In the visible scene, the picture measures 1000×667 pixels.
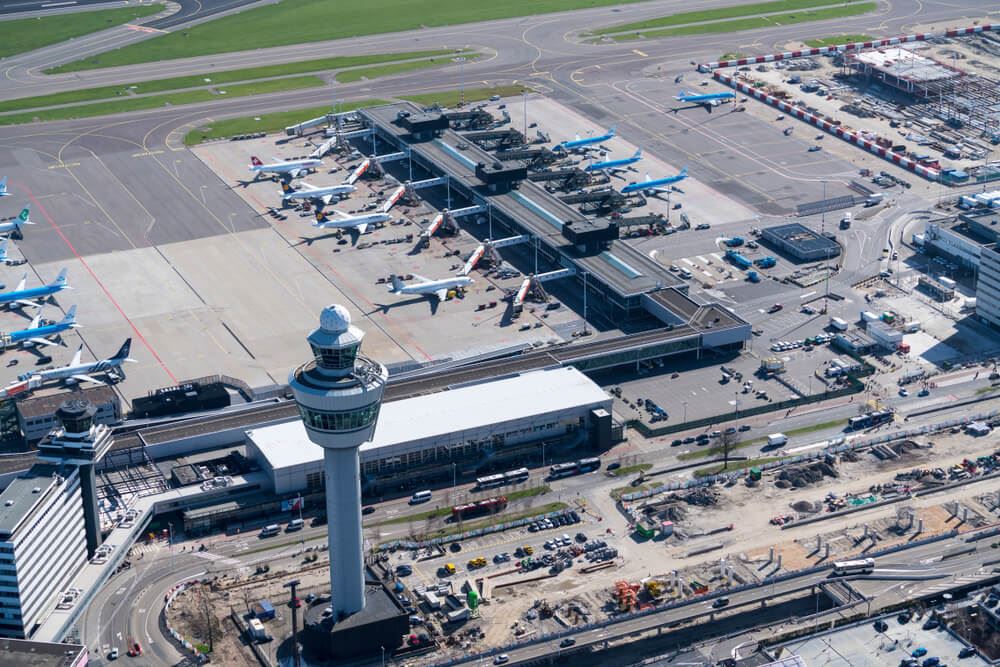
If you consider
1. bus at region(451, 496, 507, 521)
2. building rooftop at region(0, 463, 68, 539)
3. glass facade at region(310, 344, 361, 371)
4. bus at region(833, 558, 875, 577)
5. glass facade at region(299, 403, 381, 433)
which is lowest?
bus at region(451, 496, 507, 521)

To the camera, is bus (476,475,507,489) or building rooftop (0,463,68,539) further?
bus (476,475,507,489)

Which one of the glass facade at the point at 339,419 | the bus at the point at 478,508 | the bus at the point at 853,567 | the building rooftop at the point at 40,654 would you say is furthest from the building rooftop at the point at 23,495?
the bus at the point at 853,567

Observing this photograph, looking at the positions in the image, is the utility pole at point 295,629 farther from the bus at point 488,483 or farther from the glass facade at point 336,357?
the bus at point 488,483

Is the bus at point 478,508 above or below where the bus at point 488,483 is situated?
above

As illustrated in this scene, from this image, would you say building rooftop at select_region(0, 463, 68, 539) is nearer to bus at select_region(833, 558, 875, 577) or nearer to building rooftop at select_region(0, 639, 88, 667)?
building rooftop at select_region(0, 639, 88, 667)

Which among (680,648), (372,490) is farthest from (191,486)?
(680,648)

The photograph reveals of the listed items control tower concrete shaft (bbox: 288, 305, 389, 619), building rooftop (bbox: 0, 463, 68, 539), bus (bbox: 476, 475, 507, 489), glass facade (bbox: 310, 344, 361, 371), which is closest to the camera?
control tower concrete shaft (bbox: 288, 305, 389, 619)

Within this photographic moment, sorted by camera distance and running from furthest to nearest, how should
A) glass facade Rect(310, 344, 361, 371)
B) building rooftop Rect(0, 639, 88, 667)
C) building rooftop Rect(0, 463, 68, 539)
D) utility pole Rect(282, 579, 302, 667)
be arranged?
1. building rooftop Rect(0, 463, 68, 539)
2. utility pole Rect(282, 579, 302, 667)
3. glass facade Rect(310, 344, 361, 371)
4. building rooftop Rect(0, 639, 88, 667)

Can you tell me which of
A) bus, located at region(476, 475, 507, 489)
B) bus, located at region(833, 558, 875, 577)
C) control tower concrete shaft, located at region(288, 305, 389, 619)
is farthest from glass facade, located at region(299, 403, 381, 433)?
bus, located at region(833, 558, 875, 577)
